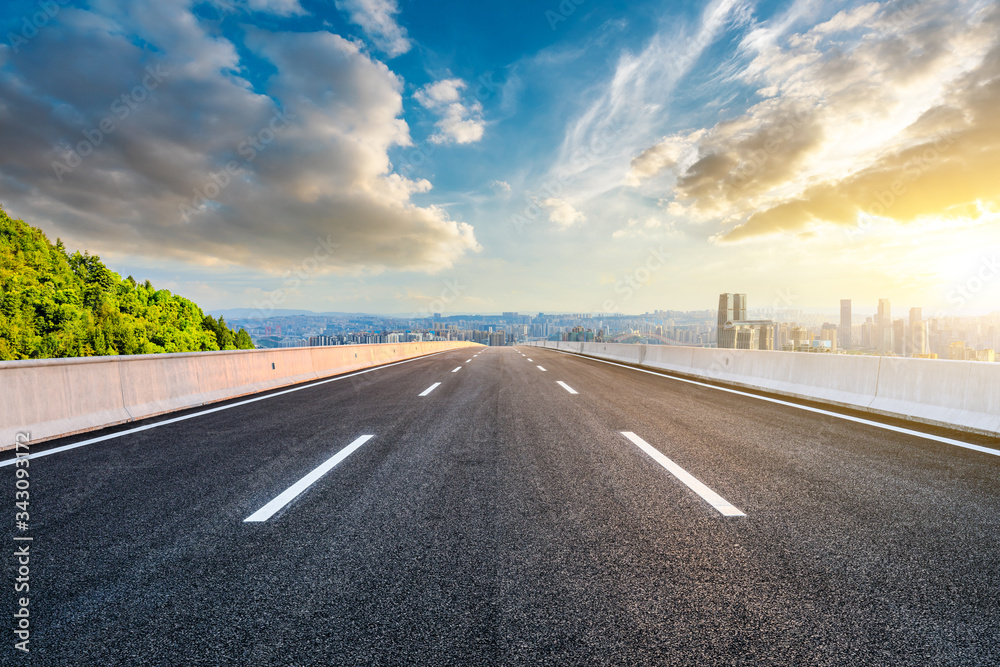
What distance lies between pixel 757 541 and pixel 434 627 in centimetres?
204

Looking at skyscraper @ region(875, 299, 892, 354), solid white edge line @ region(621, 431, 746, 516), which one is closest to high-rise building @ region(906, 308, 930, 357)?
skyscraper @ region(875, 299, 892, 354)

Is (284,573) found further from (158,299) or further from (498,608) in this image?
(158,299)

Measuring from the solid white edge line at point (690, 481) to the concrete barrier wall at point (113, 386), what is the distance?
23.7 feet

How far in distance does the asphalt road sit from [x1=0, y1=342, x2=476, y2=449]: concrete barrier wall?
123cm

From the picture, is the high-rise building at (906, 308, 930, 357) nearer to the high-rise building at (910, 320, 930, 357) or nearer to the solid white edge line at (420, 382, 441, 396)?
the high-rise building at (910, 320, 930, 357)

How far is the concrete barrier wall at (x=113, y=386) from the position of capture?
215 inches

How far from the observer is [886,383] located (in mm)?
7273

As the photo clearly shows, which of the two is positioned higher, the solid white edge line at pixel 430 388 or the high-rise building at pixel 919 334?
the high-rise building at pixel 919 334

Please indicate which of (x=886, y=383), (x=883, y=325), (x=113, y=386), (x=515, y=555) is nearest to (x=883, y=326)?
(x=883, y=325)

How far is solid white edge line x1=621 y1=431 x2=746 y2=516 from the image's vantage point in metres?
3.30

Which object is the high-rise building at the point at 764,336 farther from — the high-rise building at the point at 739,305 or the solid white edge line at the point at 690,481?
the solid white edge line at the point at 690,481

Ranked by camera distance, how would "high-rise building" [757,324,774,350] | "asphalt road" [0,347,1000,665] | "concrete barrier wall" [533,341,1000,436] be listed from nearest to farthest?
"asphalt road" [0,347,1000,665] < "concrete barrier wall" [533,341,1000,436] < "high-rise building" [757,324,774,350]

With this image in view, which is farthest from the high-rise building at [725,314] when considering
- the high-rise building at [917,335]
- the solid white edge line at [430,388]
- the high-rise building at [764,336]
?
the solid white edge line at [430,388]

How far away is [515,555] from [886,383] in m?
7.72
